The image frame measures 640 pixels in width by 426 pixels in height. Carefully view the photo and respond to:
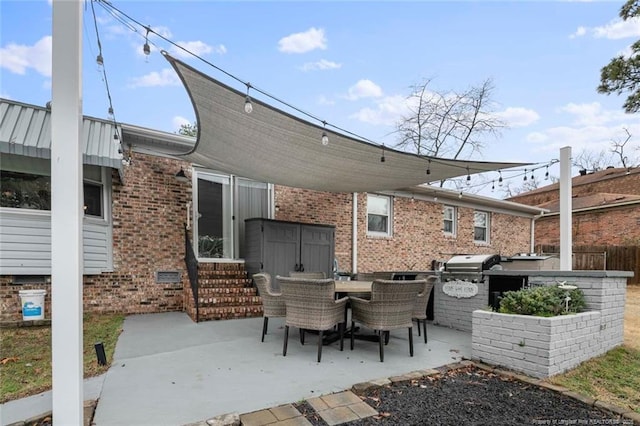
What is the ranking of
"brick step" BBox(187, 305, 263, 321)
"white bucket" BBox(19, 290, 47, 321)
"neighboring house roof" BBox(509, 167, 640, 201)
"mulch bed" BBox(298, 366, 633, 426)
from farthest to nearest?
"neighboring house roof" BBox(509, 167, 640, 201) < "brick step" BBox(187, 305, 263, 321) < "white bucket" BBox(19, 290, 47, 321) < "mulch bed" BBox(298, 366, 633, 426)

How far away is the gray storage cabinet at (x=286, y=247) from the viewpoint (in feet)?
22.2

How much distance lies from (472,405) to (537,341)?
111 cm

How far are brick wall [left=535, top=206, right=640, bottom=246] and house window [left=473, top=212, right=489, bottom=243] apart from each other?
7.72 meters

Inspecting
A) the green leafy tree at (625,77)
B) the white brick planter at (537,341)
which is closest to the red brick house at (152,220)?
the white brick planter at (537,341)

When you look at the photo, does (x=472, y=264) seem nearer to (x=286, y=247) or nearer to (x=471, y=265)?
(x=471, y=265)

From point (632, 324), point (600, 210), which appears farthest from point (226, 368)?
point (600, 210)

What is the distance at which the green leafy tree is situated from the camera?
30.2 ft

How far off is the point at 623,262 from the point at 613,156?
1624cm

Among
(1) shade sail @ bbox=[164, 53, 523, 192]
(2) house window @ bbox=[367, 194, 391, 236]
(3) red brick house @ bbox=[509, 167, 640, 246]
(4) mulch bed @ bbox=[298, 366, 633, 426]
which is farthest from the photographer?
(3) red brick house @ bbox=[509, 167, 640, 246]

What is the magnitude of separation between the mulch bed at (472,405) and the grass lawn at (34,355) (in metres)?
2.29

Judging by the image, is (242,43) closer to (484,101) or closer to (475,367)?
(475,367)

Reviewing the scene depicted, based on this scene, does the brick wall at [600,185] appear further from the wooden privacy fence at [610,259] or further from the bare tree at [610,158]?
the wooden privacy fence at [610,259]

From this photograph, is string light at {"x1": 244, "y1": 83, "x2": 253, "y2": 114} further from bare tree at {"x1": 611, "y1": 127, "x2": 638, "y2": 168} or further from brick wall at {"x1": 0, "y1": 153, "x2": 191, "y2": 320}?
bare tree at {"x1": 611, "y1": 127, "x2": 638, "y2": 168}

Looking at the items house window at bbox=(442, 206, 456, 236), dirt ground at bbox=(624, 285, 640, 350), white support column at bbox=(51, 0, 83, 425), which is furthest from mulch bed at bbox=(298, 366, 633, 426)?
house window at bbox=(442, 206, 456, 236)
